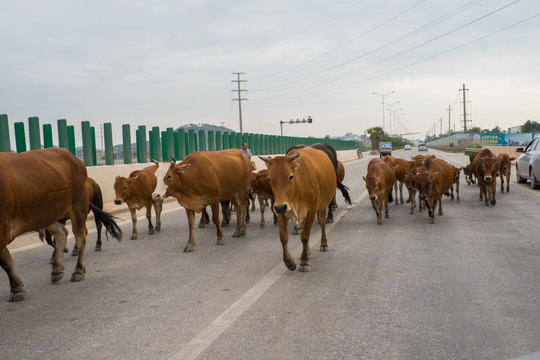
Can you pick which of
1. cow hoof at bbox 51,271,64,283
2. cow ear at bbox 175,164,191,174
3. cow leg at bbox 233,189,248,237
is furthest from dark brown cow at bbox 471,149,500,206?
cow hoof at bbox 51,271,64,283

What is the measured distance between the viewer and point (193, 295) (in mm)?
5812

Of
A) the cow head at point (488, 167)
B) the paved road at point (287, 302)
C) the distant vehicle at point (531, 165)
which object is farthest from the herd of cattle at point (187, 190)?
the distant vehicle at point (531, 165)

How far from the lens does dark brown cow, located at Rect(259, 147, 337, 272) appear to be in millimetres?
6609

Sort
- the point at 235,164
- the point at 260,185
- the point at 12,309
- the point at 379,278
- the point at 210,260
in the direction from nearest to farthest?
the point at 12,309
the point at 379,278
the point at 210,260
the point at 235,164
the point at 260,185

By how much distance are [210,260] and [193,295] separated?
1959 mm

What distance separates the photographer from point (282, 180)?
21.7 feet

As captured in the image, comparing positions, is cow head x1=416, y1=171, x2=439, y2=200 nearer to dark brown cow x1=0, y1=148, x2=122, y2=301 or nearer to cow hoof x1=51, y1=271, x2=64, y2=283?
dark brown cow x1=0, y1=148, x2=122, y2=301

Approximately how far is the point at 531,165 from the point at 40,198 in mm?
16954

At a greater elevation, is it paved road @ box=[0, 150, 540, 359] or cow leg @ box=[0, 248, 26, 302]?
cow leg @ box=[0, 248, 26, 302]

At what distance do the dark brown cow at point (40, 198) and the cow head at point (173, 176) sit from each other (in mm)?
2087

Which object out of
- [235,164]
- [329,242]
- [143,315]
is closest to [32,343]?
[143,315]

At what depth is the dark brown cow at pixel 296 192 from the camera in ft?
21.7

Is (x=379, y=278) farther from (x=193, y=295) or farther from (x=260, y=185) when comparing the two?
(x=260, y=185)

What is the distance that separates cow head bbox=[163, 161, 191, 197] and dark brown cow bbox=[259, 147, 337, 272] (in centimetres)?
248
